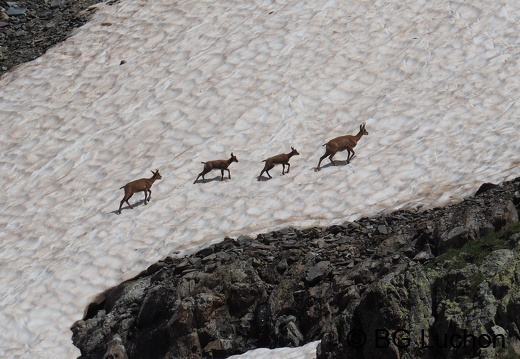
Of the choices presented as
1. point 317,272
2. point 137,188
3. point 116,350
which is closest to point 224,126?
point 137,188

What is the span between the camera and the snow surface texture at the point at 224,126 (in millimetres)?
22391

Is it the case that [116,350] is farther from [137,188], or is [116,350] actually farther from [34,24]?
[34,24]

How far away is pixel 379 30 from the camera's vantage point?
97.9 feet

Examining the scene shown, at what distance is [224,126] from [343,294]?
11.5 m

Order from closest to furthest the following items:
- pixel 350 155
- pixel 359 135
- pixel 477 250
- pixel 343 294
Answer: pixel 477 250 < pixel 343 294 < pixel 350 155 < pixel 359 135

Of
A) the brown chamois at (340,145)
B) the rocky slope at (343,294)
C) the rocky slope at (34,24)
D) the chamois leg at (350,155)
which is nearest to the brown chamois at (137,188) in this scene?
the rocky slope at (343,294)

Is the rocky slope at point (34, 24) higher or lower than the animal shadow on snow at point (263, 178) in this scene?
higher

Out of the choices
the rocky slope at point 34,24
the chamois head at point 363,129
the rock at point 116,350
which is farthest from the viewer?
the rocky slope at point 34,24

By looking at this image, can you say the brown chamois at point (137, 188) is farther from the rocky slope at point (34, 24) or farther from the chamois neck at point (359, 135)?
the rocky slope at point (34, 24)

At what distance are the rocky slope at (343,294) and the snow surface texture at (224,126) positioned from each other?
4.46 feet

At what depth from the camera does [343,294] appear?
1666 cm

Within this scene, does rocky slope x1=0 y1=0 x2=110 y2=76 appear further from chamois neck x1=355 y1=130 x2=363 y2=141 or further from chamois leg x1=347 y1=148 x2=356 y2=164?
chamois leg x1=347 y1=148 x2=356 y2=164

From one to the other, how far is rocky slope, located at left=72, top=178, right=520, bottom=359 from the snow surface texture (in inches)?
53.5

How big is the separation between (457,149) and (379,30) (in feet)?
23.8
